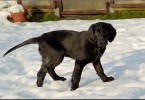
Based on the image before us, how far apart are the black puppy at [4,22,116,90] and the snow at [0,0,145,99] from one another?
289mm

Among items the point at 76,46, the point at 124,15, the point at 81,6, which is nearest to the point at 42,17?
the point at 81,6

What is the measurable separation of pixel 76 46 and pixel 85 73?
100 cm

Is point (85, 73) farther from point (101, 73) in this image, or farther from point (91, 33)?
point (91, 33)

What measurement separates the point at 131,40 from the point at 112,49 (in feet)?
2.87

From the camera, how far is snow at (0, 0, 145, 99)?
180 inches

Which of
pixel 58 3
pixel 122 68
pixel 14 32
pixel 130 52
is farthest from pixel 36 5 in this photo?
pixel 122 68

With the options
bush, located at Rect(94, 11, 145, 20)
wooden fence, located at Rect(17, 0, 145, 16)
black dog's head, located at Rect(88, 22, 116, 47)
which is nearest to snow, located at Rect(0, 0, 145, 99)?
black dog's head, located at Rect(88, 22, 116, 47)

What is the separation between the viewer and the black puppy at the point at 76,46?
15.2 feet

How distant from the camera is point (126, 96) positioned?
4316mm

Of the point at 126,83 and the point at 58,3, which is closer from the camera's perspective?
the point at 126,83

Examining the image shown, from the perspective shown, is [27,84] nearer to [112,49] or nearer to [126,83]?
[126,83]

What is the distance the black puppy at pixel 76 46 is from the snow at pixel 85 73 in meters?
0.29

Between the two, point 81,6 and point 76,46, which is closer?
point 76,46

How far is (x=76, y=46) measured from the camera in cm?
487
